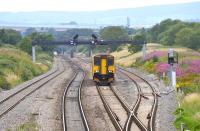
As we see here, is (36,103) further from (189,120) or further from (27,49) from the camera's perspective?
(27,49)

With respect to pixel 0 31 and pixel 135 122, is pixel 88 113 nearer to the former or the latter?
pixel 135 122

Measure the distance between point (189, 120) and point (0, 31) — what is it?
95287mm

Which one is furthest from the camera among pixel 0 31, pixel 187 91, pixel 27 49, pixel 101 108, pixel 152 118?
pixel 0 31

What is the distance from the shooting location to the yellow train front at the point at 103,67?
134 ft

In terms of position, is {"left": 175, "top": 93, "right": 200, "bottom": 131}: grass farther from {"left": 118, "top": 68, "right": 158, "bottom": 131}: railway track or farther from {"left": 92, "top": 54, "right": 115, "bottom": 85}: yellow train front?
{"left": 92, "top": 54, "right": 115, "bottom": 85}: yellow train front

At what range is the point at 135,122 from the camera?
21.4 meters

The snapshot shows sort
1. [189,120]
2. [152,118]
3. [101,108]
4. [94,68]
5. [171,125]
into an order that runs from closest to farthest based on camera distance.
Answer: [189,120], [171,125], [152,118], [101,108], [94,68]

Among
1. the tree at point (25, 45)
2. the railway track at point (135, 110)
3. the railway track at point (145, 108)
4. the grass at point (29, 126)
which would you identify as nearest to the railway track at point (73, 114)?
the grass at point (29, 126)

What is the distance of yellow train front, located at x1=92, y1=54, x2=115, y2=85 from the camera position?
4084 centimetres

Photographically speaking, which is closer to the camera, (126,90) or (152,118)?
(152,118)

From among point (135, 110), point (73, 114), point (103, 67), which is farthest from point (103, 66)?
point (73, 114)

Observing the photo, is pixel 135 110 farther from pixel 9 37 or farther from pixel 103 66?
pixel 9 37

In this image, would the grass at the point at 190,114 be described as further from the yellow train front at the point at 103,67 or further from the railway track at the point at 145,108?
the yellow train front at the point at 103,67

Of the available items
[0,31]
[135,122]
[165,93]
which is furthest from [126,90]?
[0,31]
